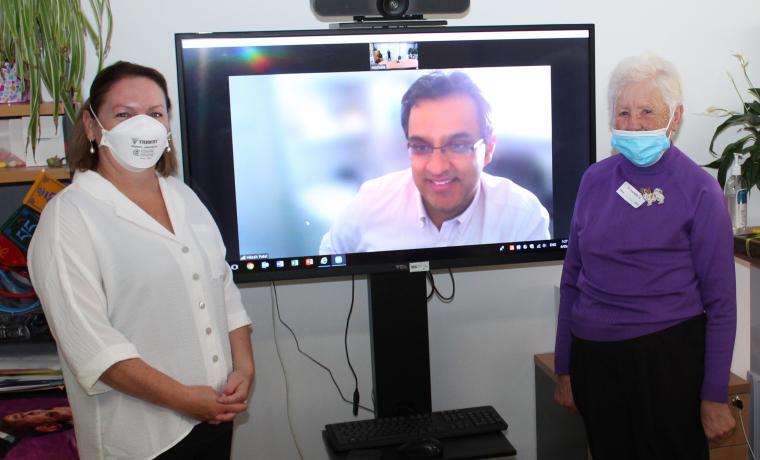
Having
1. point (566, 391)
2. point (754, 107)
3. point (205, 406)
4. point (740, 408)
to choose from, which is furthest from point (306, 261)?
point (754, 107)

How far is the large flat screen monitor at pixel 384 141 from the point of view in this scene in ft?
8.03

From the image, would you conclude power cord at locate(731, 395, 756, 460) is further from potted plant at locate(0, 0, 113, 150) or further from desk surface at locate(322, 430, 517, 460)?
potted plant at locate(0, 0, 113, 150)

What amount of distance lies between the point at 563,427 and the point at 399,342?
0.72 meters

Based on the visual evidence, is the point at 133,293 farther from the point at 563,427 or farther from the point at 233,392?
the point at 563,427

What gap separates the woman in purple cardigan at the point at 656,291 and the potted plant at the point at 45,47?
152 centimetres

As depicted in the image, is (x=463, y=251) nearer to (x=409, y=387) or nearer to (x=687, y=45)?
(x=409, y=387)

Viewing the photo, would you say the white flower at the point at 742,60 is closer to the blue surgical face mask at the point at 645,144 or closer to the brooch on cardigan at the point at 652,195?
the blue surgical face mask at the point at 645,144

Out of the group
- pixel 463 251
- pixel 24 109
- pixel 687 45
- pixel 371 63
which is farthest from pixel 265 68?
pixel 687 45

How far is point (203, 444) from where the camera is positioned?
1.91 meters

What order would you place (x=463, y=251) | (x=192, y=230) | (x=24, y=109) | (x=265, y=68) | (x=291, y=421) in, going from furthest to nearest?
(x=291, y=421) → (x=463, y=251) → (x=265, y=68) → (x=24, y=109) → (x=192, y=230)

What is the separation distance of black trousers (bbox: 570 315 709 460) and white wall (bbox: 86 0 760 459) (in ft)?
2.83

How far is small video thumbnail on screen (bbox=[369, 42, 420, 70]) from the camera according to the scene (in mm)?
2500

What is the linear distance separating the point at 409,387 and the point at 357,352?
1.13 feet

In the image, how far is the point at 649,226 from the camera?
2.05 meters
